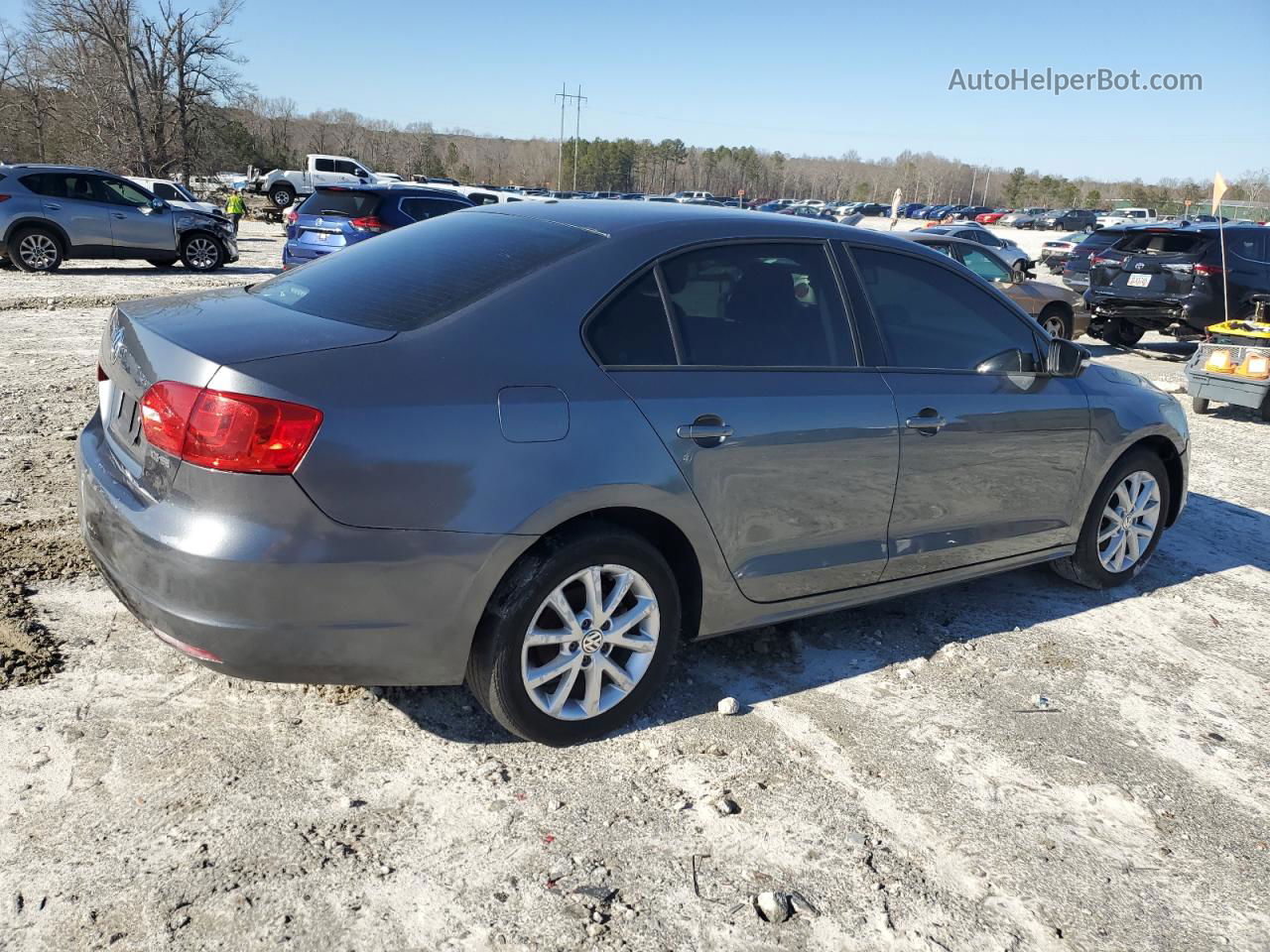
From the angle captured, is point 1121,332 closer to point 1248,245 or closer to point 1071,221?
point 1248,245

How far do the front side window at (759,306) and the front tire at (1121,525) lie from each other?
1.90 meters

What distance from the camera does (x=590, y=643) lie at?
3.15 meters

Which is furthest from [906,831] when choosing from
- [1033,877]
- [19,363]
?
[19,363]

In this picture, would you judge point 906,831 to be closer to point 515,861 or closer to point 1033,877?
point 1033,877

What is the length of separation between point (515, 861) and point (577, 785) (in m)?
0.41

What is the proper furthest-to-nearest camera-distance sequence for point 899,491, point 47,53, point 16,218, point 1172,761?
point 47,53, point 16,218, point 899,491, point 1172,761

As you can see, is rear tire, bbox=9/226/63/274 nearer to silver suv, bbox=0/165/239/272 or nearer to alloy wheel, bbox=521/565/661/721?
silver suv, bbox=0/165/239/272

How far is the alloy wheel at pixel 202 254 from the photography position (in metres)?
17.0

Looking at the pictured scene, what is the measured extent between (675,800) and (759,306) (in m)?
1.75

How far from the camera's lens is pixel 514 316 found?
3.01 meters

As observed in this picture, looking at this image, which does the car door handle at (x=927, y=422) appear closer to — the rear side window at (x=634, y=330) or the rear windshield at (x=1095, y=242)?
the rear side window at (x=634, y=330)

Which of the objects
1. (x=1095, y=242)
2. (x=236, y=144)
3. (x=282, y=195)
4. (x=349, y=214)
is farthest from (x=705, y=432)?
(x=236, y=144)

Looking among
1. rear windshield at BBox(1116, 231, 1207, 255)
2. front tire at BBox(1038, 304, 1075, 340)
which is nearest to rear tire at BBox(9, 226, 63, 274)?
front tire at BBox(1038, 304, 1075, 340)

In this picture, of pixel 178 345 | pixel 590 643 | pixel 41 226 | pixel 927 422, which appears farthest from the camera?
pixel 41 226
